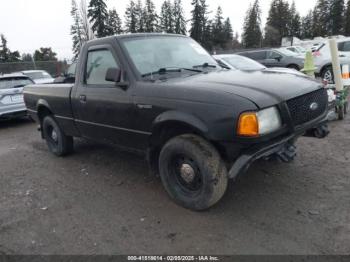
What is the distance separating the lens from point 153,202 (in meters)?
3.89

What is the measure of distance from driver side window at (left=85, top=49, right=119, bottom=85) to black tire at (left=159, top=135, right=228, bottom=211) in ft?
4.55

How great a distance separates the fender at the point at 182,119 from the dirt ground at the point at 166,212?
0.98 m

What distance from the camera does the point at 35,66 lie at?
2367 cm

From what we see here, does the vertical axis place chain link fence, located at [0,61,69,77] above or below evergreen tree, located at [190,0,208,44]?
below

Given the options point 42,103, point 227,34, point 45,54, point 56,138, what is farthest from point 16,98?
point 227,34

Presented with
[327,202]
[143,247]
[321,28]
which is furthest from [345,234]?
[321,28]

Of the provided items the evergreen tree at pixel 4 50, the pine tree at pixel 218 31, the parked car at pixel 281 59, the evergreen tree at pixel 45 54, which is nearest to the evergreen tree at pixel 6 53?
the evergreen tree at pixel 4 50

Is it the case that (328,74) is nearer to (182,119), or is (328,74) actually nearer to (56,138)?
(56,138)

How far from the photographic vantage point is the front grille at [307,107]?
330 centimetres

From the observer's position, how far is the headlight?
116 inches

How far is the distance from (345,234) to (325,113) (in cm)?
146

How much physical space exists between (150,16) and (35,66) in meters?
47.3

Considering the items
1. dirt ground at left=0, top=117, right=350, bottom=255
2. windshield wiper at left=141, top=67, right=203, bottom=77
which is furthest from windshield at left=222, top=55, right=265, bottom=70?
windshield wiper at left=141, top=67, right=203, bottom=77

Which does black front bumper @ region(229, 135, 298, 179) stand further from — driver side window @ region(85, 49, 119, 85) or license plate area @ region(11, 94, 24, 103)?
license plate area @ region(11, 94, 24, 103)
